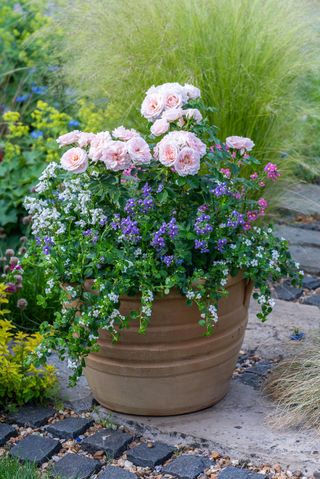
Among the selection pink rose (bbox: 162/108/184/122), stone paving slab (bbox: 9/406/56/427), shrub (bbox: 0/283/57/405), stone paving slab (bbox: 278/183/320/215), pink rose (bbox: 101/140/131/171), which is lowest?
stone paving slab (bbox: 278/183/320/215)

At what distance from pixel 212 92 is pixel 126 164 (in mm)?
1394

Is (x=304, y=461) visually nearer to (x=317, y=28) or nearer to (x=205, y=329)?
(x=205, y=329)

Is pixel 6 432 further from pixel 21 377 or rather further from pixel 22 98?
pixel 22 98

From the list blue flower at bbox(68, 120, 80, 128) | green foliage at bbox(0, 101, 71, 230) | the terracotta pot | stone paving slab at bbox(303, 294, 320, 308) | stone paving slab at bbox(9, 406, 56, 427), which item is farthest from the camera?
blue flower at bbox(68, 120, 80, 128)

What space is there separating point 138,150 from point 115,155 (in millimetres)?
74

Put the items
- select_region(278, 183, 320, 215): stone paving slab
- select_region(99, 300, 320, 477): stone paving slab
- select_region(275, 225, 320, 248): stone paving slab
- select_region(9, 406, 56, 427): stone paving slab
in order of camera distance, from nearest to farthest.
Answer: select_region(99, 300, 320, 477): stone paving slab, select_region(9, 406, 56, 427): stone paving slab, select_region(278, 183, 320, 215): stone paving slab, select_region(275, 225, 320, 248): stone paving slab

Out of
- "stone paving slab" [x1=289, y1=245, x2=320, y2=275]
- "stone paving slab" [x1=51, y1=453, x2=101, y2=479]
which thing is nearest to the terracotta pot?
"stone paving slab" [x1=51, y1=453, x2=101, y2=479]

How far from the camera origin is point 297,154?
3.95 metres

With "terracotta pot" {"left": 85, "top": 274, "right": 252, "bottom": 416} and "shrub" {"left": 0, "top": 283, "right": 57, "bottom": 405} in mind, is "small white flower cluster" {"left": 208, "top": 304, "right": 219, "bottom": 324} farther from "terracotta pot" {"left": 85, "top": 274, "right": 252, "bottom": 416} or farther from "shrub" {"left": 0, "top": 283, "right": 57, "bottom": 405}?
"shrub" {"left": 0, "top": 283, "right": 57, "bottom": 405}

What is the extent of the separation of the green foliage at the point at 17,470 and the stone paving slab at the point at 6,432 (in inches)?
6.5

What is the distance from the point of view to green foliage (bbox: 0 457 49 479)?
2361mm

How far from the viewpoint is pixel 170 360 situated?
2.66 metres

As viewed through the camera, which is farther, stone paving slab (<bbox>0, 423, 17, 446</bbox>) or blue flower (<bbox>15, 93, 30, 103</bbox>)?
blue flower (<bbox>15, 93, 30, 103</bbox>)

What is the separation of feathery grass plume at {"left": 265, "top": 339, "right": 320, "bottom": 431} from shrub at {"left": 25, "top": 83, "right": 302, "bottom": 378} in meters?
0.27
